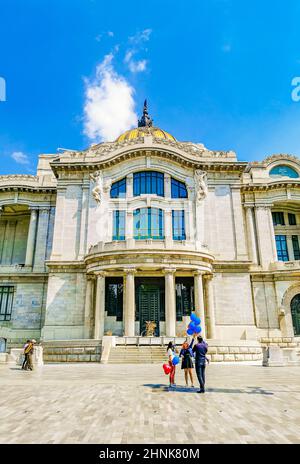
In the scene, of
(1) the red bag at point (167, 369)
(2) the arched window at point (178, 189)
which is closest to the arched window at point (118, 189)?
(2) the arched window at point (178, 189)

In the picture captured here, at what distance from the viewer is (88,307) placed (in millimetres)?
29562

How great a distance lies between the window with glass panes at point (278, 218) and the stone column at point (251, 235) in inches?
154

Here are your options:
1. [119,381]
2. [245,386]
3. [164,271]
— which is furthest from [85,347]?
[245,386]

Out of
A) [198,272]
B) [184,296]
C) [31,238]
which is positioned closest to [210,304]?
[184,296]

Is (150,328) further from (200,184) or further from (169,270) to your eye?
(200,184)

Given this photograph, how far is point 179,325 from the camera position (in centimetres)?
2995

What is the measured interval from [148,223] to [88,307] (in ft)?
32.5

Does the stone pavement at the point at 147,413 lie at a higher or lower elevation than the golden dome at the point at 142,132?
lower

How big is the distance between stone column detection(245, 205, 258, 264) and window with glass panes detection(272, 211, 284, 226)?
3903 mm

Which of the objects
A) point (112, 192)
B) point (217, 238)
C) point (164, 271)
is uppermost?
point (112, 192)

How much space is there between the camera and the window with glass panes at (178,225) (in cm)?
3288

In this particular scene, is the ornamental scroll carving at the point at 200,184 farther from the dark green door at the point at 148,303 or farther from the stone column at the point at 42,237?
the stone column at the point at 42,237
